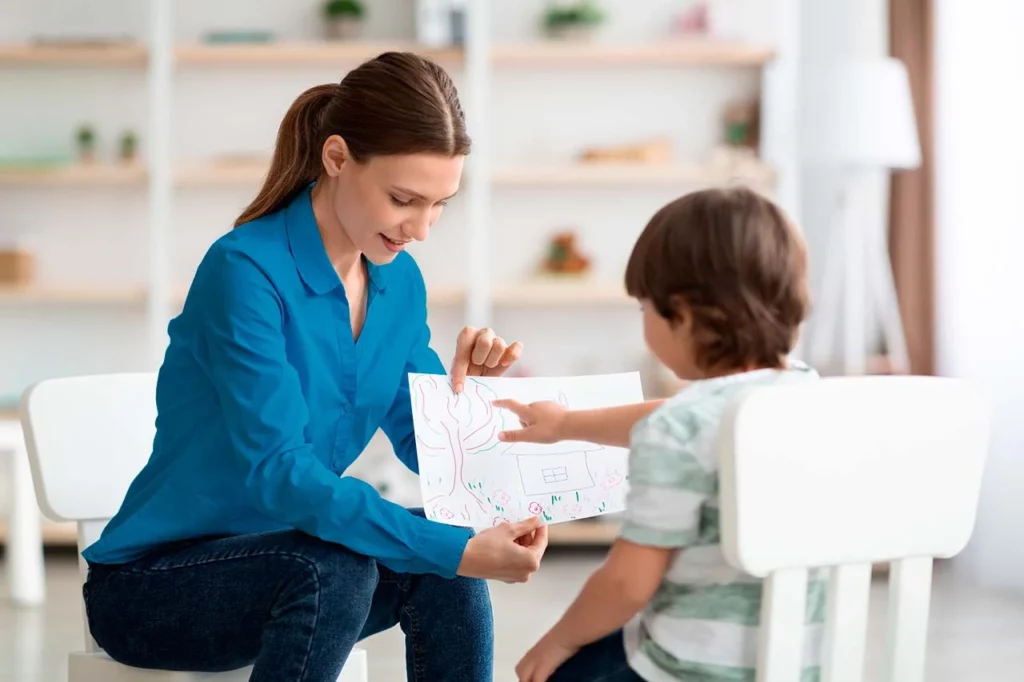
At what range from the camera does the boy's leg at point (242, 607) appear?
1.29m

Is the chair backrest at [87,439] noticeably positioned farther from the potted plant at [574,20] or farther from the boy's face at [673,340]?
the potted plant at [574,20]

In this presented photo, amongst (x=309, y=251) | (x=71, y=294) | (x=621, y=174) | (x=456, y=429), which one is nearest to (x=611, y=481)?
(x=456, y=429)

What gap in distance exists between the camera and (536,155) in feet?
13.6

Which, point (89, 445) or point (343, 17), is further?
point (343, 17)

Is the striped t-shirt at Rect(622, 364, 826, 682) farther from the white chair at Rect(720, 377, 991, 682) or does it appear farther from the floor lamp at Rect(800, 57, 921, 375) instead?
the floor lamp at Rect(800, 57, 921, 375)

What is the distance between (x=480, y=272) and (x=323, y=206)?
2323 millimetres

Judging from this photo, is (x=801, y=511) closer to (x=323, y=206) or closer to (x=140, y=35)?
(x=323, y=206)

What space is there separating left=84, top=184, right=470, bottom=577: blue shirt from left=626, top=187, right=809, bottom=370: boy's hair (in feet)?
1.30

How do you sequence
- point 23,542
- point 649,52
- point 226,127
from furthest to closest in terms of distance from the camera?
point 226,127, point 649,52, point 23,542

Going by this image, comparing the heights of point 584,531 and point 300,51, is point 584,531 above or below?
below

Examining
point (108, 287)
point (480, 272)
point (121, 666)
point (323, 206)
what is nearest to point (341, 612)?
point (121, 666)

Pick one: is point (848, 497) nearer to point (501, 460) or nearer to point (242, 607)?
point (501, 460)

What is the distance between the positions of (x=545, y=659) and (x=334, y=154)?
2.22 ft

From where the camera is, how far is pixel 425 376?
60.2 inches
